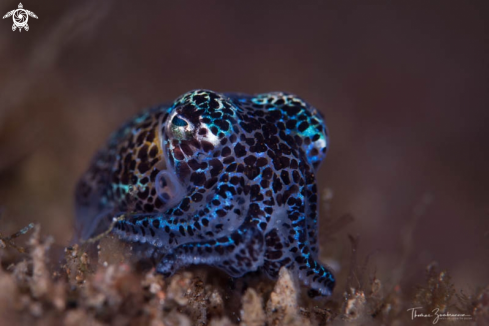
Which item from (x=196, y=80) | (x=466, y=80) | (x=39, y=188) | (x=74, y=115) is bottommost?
(x=39, y=188)

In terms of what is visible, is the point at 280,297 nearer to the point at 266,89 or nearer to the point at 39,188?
the point at 39,188

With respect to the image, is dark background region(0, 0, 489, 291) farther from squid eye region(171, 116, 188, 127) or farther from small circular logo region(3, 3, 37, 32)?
squid eye region(171, 116, 188, 127)

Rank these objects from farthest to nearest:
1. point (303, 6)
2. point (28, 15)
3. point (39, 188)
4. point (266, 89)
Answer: point (303, 6) → point (266, 89) → point (28, 15) → point (39, 188)

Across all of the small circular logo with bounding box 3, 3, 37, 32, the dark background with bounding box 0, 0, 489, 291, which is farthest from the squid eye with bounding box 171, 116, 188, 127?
the small circular logo with bounding box 3, 3, 37, 32

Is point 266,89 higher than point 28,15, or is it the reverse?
point 266,89

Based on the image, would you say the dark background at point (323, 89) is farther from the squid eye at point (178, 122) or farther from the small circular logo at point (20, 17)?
the squid eye at point (178, 122)

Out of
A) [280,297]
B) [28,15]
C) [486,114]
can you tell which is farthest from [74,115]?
[486,114]

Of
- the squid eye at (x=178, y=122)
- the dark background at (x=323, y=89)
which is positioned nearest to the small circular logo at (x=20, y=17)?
the dark background at (x=323, y=89)
